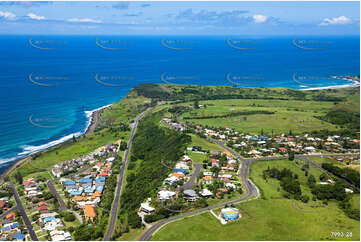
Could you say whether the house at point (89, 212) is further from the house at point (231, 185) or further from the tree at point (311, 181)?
the tree at point (311, 181)

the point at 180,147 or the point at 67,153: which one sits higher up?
the point at 180,147

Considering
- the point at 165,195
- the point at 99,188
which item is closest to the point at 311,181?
the point at 165,195

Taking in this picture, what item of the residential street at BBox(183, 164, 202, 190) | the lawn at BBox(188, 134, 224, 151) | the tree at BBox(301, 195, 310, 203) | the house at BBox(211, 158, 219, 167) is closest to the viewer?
the tree at BBox(301, 195, 310, 203)

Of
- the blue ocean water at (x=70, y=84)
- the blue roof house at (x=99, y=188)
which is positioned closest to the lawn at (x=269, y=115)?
the blue ocean water at (x=70, y=84)

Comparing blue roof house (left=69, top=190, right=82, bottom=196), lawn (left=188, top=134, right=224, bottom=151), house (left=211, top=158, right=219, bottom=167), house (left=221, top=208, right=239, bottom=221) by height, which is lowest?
blue roof house (left=69, top=190, right=82, bottom=196)

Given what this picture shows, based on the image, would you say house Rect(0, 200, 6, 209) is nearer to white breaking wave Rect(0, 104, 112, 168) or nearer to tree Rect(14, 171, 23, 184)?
tree Rect(14, 171, 23, 184)

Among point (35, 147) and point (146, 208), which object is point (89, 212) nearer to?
point (146, 208)

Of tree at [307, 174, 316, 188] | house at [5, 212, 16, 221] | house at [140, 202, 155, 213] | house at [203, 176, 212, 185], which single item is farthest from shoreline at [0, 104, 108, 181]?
tree at [307, 174, 316, 188]

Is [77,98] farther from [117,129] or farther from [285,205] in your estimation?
[285,205]

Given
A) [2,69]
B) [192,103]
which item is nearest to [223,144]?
[192,103]
